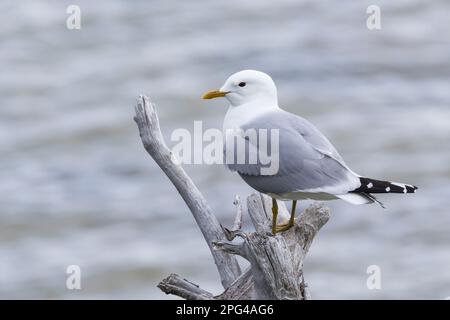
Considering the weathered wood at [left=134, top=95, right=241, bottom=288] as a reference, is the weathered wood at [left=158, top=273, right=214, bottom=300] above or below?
below

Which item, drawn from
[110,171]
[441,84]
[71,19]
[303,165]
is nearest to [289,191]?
[303,165]

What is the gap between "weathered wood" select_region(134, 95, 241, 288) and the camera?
12.4 feet

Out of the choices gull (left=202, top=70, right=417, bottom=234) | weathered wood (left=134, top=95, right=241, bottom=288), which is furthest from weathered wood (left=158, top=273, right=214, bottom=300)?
gull (left=202, top=70, right=417, bottom=234)

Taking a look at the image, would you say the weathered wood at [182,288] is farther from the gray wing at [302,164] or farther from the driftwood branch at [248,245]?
the gray wing at [302,164]

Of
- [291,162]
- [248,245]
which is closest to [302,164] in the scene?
[291,162]

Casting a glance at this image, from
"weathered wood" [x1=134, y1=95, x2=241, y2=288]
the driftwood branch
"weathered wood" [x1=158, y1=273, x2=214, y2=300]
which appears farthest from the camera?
"weathered wood" [x1=134, y1=95, x2=241, y2=288]

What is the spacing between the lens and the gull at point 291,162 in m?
3.64

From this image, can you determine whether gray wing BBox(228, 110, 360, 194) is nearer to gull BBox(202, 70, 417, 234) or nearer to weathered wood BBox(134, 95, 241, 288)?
gull BBox(202, 70, 417, 234)

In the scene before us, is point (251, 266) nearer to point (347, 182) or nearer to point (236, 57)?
point (347, 182)

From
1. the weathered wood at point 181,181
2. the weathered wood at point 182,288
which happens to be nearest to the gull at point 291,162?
the weathered wood at point 181,181

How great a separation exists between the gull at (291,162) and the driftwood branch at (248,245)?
0.09m

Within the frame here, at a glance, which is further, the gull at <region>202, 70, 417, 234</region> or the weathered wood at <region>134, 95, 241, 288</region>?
the weathered wood at <region>134, 95, 241, 288</region>

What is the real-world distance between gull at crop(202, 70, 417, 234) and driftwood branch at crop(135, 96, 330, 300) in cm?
9
